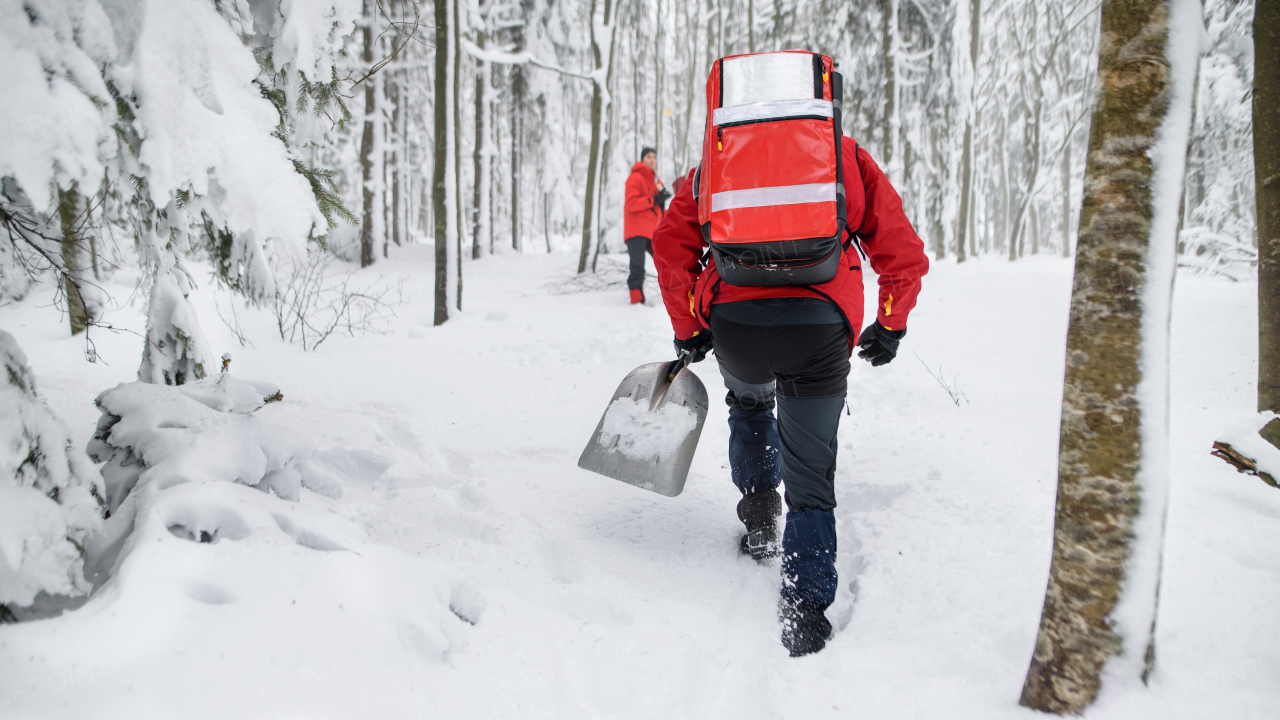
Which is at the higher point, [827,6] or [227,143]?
[827,6]

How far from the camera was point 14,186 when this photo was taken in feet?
5.85

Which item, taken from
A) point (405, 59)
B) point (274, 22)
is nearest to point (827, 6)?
point (405, 59)

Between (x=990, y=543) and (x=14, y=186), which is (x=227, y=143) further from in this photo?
(x=990, y=543)

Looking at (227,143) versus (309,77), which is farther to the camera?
(309,77)

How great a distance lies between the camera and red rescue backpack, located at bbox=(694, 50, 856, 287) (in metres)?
1.71

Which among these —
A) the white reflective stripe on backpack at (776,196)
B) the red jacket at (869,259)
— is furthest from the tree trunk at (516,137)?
the white reflective stripe on backpack at (776,196)

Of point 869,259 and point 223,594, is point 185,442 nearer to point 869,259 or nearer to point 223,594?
point 223,594

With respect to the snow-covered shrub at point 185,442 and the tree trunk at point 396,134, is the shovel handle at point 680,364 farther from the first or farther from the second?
the tree trunk at point 396,134

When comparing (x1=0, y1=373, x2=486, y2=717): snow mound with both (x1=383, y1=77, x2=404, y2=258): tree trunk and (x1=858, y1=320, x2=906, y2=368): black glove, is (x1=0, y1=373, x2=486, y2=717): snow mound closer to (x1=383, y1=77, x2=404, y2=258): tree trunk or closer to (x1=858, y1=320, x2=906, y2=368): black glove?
(x1=858, y1=320, x2=906, y2=368): black glove

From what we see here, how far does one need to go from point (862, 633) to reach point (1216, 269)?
11.5 metres

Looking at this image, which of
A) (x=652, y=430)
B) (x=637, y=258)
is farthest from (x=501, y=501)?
(x=637, y=258)

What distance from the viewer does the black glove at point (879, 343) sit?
2.04 meters

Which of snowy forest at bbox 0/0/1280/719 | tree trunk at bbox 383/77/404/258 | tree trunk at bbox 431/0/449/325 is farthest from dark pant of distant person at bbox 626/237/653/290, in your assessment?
tree trunk at bbox 383/77/404/258

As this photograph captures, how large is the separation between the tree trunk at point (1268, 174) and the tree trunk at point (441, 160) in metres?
6.58
